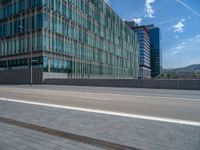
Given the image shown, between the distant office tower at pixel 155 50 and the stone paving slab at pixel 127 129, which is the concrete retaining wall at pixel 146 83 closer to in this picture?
the stone paving slab at pixel 127 129

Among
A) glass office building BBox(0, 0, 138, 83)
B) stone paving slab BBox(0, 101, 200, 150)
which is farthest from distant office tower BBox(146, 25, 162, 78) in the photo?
stone paving slab BBox(0, 101, 200, 150)

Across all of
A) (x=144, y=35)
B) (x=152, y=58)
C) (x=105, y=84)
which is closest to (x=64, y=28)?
(x=105, y=84)

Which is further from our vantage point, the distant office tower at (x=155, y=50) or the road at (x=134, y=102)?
the distant office tower at (x=155, y=50)

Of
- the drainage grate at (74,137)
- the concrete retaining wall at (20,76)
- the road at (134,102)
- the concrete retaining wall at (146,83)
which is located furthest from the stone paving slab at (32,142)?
the concrete retaining wall at (20,76)

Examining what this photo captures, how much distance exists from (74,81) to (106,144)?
32.9 meters

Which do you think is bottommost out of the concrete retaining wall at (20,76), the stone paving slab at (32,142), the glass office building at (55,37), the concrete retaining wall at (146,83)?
the stone paving slab at (32,142)

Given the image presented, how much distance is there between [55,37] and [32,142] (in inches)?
1730

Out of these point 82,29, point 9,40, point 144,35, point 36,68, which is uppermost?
point 144,35

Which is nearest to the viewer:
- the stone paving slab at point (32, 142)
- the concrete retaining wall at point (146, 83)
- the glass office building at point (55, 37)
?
the stone paving slab at point (32, 142)

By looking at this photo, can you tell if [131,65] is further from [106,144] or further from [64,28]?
[106,144]

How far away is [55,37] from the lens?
155 ft

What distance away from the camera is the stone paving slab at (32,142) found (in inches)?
187

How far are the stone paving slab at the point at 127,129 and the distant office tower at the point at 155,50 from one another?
169865mm

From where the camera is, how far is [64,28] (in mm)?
50250
